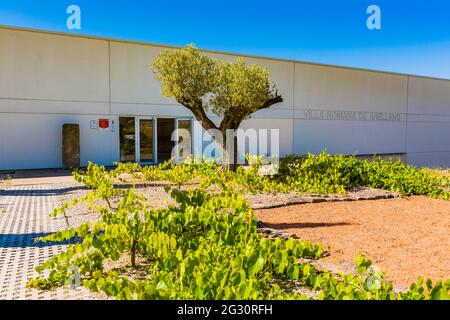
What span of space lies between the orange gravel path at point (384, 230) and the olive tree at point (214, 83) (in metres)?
3.83

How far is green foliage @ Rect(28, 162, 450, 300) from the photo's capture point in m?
2.53

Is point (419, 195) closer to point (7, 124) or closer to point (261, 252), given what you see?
point (261, 252)

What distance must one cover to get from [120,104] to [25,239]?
12.2m

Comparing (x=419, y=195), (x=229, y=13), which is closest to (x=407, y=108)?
(x=229, y=13)

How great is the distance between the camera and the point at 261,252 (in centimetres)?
338

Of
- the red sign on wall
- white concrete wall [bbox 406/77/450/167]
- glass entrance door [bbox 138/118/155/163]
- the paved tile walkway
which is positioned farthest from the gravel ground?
white concrete wall [bbox 406/77/450/167]

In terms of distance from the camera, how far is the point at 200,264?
120 inches

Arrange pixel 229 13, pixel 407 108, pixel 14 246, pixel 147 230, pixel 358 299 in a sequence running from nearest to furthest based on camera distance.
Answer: pixel 358 299
pixel 147 230
pixel 14 246
pixel 229 13
pixel 407 108

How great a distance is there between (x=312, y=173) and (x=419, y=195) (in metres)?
2.44

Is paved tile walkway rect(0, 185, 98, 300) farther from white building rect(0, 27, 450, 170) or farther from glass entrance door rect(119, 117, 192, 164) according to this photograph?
glass entrance door rect(119, 117, 192, 164)

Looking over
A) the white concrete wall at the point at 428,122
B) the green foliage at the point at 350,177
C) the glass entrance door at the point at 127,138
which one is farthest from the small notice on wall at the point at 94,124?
the white concrete wall at the point at 428,122

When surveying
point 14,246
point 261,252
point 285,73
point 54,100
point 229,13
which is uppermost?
point 229,13

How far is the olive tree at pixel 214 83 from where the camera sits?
10.3 m

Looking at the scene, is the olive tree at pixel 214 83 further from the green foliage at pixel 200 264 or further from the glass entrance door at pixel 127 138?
the glass entrance door at pixel 127 138
